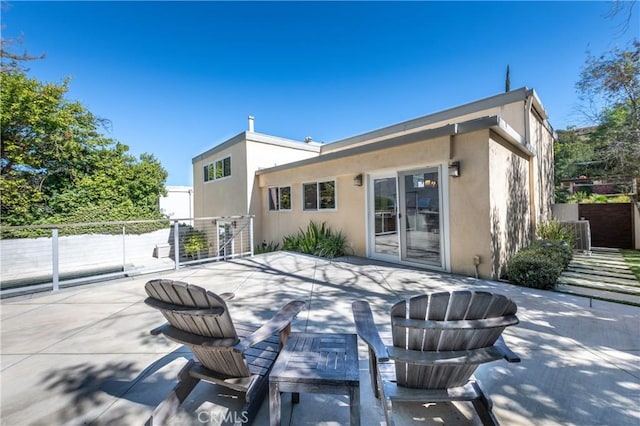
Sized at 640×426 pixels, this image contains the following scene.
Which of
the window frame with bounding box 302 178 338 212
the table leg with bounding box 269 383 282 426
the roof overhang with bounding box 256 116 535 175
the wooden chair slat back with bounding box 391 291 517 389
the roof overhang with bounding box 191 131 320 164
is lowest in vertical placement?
the table leg with bounding box 269 383 282 426

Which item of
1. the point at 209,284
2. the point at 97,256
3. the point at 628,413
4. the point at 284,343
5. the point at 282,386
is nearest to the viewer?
the point at 282,386

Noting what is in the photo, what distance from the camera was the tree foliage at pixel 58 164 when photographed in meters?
11.8

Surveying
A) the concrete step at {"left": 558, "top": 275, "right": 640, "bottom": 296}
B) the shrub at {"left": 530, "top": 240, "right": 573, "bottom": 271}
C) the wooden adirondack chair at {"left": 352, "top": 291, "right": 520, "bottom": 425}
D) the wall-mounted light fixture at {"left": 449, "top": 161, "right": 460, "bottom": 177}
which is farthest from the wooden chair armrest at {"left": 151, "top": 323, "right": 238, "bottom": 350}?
the concrete step at {"left": 558, "top": 275, "right": 640, "bottom": 296}

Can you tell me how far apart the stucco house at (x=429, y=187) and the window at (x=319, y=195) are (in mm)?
34

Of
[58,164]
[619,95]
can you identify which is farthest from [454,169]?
[58,164]

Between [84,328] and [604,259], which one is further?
[604,259]

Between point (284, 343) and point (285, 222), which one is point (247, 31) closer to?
point (285, 222)

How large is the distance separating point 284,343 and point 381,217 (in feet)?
18.8

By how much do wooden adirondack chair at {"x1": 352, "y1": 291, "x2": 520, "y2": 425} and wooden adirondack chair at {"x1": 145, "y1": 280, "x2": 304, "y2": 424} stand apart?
2.78 ft

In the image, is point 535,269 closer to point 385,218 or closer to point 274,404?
point 385,218

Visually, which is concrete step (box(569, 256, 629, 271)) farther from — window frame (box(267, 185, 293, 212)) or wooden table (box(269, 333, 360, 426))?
window frame (box(267, 185, 293, 212))

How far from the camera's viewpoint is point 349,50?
11242 mm

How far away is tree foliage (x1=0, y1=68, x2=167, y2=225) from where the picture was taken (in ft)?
38.8

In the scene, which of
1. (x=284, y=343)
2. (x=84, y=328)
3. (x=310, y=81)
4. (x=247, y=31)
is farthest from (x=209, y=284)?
(x=310, y=81)
